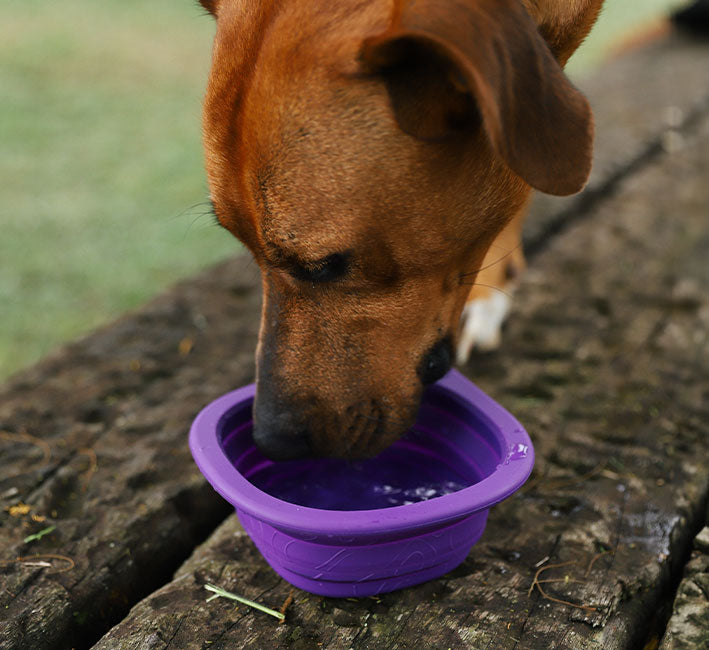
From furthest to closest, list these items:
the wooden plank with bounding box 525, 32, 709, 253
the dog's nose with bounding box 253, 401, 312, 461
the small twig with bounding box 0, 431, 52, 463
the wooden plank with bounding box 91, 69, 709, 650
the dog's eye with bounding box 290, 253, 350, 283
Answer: the wooden plank with bounding box 525, 32, 709, 253, the small twig with bounding box 0, 431, 52, 463, the dog's nose with bounding box 253, 401, 312, 461, the dog's eye with bounding box 290, 253, 350, 283, the wooden plank with bounding box 91, 69, 709, 650

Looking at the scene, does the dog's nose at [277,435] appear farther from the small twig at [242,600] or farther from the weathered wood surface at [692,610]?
the weathered wood surface at [692,610]

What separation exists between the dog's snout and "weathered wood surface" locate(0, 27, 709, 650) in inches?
15.0

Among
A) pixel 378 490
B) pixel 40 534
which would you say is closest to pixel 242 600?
pixel 378 490

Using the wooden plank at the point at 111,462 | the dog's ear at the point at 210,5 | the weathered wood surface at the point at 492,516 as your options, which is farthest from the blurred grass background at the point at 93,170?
the weathered wood surface at the point at 492,516

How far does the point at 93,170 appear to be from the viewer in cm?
600

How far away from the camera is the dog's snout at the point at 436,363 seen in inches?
79.4

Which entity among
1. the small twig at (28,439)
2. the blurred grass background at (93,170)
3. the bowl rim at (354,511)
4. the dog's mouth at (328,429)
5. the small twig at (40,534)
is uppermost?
the bowl rim at (354,511)

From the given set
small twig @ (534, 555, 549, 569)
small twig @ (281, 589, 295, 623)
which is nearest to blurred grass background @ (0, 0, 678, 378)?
small twig @ (281, 589, 295, 623)

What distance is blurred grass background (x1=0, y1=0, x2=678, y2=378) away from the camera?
4.21 m

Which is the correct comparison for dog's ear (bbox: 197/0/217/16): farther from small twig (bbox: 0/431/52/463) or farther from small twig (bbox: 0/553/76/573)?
small twig (bbox: 0/553/76/573)

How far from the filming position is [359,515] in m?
1.53

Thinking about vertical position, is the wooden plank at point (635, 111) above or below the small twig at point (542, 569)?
below

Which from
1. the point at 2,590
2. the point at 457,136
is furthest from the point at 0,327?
the point at 457,136

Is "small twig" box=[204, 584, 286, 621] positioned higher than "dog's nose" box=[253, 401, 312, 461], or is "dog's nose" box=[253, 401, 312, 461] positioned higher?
"dog's nose" box=[253, 401, 312, 461]
